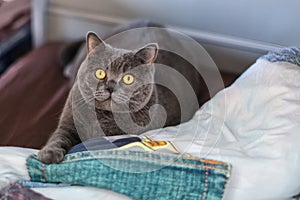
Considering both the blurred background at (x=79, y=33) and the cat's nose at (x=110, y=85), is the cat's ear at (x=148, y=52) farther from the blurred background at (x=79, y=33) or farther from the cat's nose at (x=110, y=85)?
the blurred background at (x=79, y=33)

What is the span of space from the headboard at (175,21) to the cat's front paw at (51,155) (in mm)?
910

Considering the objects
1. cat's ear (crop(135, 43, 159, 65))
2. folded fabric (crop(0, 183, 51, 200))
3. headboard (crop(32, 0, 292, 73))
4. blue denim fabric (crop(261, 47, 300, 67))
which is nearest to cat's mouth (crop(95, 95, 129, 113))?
cat's ear (crop(135, 43, 159, 65))

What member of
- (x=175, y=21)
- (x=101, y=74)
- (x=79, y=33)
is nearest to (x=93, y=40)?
(x=101, y=74)

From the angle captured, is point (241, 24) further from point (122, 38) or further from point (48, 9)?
point (48, 9)

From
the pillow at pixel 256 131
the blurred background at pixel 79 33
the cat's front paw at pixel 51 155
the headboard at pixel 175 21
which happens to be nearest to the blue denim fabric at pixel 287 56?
the pillow at pixel 256 131

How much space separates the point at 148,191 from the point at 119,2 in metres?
1.10

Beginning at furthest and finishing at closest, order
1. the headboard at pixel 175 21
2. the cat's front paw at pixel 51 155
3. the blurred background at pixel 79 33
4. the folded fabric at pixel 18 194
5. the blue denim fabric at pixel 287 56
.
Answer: the headboard at pixel 175 21 → the blurred background at pixel 79 33 → the blue denim fabric at pixel 287 56 → the cat's front paw at pixel 51 155 → the folded fabric at pixel 18 194

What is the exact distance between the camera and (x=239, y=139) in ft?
3.38

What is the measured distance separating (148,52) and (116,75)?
0.32 feet

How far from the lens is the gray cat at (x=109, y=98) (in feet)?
3.27

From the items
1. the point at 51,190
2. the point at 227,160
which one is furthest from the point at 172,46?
the point at 51,190

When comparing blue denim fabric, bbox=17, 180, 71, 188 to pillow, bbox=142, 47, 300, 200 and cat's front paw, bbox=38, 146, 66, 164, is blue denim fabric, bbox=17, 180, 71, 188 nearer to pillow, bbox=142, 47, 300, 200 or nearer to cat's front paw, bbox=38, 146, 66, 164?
cat's front paw, bbox=38, 146, 66, 164

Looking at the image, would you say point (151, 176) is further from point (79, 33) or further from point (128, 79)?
point (79, 33)

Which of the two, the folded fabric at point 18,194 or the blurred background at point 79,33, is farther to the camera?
the blurred background at point 79,33
